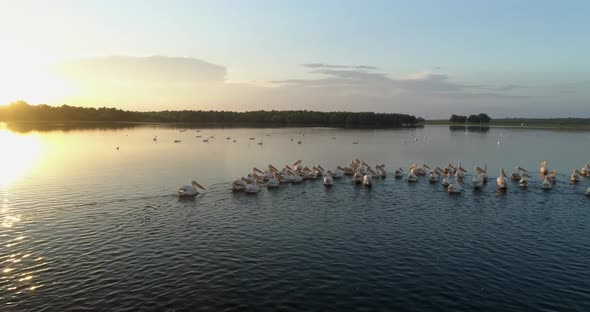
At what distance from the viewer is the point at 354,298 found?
12.2 metres

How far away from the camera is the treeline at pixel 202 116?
167 metres

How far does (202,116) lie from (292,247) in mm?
169550

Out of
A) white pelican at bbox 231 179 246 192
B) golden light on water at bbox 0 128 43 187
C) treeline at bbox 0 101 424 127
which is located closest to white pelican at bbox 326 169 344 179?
white pelican at bbox 231 179 246 192

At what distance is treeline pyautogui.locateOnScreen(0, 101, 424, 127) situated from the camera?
166750 millimetres

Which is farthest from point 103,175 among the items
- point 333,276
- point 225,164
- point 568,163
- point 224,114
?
point 224,114

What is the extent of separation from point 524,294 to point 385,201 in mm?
12783

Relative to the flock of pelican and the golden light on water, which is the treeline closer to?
the golden light on water

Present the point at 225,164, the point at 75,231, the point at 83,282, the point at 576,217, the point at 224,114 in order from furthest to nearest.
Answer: the point at 224,114
the point at 225,164
the point at 576,217
the point at 75,231
the point at 83,282

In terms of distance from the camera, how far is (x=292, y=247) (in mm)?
16641

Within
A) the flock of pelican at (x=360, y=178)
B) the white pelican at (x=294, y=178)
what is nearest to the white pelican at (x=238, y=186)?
the flock of pelican at (x=360, y=178)

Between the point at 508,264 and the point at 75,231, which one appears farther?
the point at 75,231

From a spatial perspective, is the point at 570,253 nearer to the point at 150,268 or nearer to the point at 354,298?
the point at 354,298

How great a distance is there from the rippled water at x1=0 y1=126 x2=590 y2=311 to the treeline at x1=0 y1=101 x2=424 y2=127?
14116 centimetres

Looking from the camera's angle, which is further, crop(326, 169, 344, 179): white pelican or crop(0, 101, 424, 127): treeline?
crop(0, 101, 424, 127): treeline
